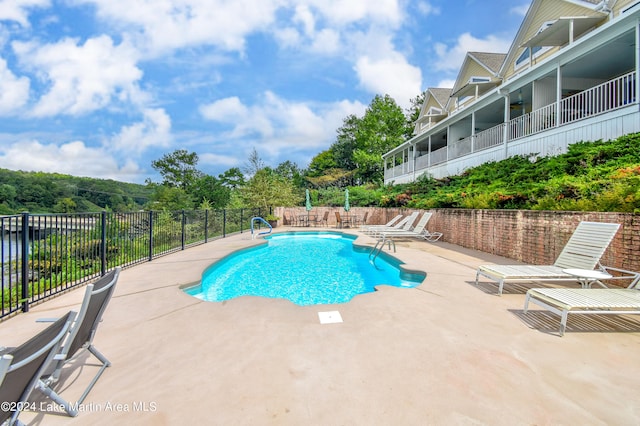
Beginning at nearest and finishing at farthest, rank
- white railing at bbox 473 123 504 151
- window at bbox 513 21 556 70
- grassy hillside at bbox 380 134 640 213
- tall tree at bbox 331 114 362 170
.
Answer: grassy hillside at bbox 380 134 640 213 → white railing at bbox 473 123 504 151 → window at bbox 513 21 556 70 → tall tree at bbox 331 114 362 170

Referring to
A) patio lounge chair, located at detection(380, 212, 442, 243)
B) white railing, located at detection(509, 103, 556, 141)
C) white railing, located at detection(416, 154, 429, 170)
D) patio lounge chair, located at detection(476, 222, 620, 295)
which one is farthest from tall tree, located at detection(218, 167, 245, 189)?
patio lounge chair, located at detection(476, 222, 620, 295)

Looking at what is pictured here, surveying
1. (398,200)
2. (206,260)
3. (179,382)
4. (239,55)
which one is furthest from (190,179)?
(179,382)

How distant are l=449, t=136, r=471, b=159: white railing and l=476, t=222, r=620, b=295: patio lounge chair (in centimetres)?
1030

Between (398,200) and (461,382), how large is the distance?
13063 mm

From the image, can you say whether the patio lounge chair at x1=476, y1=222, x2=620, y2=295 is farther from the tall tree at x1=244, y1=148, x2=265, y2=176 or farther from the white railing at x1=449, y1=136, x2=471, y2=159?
the tall tree at x1=244, y1=148, x2=265, y2=176


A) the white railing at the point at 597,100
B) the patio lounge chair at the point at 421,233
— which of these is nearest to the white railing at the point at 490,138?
the white railing at the point at 597,100

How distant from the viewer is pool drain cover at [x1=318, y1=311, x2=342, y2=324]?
3.16 metres

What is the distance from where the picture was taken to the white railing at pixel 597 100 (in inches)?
316

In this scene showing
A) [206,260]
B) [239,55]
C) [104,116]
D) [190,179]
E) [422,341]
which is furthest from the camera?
[104,116]

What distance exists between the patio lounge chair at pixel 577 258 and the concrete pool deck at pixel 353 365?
1.26 ft

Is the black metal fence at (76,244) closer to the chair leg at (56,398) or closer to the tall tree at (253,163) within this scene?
the chair leg at (56,398)

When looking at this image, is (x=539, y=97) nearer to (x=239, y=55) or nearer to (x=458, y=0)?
(x=458, y=0)

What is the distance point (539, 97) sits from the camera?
10.5 meters

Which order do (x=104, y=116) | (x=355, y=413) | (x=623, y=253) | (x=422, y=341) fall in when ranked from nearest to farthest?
(x=355, y=413)
(x=422, y=341)
(x=623, y=253)
(x=104, y=116)
